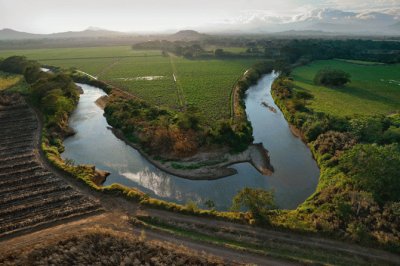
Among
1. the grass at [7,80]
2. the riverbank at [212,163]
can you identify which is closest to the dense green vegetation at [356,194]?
the riverbank at [212,163]

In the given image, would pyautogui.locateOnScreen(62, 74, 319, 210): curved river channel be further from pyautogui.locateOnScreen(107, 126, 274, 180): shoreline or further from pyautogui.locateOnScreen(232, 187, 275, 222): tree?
pyautogui.locateOnScreen(232, 187, 275, 222): tree

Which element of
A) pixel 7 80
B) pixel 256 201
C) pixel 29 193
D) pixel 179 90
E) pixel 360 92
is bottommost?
pixel 29 193

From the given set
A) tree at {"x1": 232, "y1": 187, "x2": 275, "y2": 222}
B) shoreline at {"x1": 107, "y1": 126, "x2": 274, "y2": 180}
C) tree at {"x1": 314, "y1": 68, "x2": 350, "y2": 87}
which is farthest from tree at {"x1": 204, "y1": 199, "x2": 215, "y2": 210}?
tree at {"x1": 314, "y1": 68, "x2": 350, "y2": 87}

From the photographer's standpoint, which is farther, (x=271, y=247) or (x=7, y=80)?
(x=7, y=80)

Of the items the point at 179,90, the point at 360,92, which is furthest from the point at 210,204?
the point at 360,92

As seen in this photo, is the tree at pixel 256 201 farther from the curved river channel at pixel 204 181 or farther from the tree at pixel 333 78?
the tree at pixel 333 78

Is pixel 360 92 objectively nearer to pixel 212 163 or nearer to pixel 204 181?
pixel 212 163

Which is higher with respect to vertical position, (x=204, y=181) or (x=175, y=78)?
(x=175, y=78)

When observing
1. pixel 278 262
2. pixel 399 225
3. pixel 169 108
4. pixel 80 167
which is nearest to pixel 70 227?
pixel 80 167
